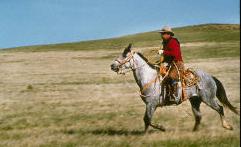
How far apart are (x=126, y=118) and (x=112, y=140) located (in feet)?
22.3

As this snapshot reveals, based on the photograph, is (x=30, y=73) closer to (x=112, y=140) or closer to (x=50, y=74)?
(x=50, y=74)

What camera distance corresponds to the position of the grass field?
1531cm

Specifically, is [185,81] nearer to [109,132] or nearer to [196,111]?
[196,111]

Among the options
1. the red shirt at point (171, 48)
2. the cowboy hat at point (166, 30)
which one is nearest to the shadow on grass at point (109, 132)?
the red shirt at point (171, 48)

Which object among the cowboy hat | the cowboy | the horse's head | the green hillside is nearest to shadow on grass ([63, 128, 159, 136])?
the cowboy

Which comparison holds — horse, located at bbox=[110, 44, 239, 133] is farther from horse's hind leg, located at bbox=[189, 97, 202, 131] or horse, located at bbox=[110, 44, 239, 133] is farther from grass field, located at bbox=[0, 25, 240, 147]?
grass field, located at bbox=[0, 25, 240, 147]

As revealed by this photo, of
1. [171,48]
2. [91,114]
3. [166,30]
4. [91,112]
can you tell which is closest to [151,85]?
[171,48]

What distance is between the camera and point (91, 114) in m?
24.0

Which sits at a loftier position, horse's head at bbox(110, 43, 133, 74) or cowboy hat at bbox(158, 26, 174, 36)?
cowboy hat at bbox(158, 26, 174, 36)

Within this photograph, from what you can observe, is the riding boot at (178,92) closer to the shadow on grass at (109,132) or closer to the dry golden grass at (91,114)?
the dry golden grass at (91,114)

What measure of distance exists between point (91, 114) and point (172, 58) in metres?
7.85

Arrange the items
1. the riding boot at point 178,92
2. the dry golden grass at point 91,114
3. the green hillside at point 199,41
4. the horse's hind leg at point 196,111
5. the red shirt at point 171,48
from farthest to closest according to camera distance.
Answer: the green hillside at point 199,41, the horse's hind leg at point 196,111, the riding boot at point 178,92, the red shirt at point 171,48, the dry golden grass at point 91,114

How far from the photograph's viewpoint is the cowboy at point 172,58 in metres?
16.7

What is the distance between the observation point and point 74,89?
3766 cm
